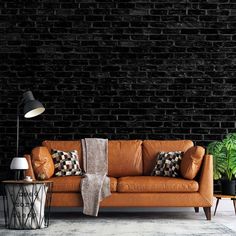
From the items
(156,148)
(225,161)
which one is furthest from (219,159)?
(156,148)

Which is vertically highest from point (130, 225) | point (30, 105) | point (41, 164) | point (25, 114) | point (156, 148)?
point (30, 105)

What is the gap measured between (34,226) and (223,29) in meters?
3.71

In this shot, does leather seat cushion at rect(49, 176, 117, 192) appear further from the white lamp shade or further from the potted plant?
the potted plant

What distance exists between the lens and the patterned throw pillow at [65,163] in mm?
6816

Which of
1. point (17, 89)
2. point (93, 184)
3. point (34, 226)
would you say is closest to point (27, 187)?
point (34, 226)

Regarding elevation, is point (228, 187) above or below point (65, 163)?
below

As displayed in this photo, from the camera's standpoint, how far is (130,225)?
6047mm

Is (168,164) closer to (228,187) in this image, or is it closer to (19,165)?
(228,187)

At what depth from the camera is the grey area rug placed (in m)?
5.42

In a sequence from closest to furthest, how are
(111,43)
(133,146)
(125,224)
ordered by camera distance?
1. (125,224)
2. (133,146)
3. (111,43)

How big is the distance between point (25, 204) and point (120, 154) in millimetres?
1750

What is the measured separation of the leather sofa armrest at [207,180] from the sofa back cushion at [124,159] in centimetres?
91

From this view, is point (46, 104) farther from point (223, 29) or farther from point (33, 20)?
point (223, 29)

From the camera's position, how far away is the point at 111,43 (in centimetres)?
768
